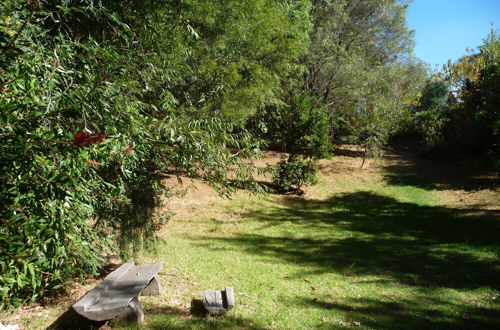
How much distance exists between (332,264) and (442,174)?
15006mm

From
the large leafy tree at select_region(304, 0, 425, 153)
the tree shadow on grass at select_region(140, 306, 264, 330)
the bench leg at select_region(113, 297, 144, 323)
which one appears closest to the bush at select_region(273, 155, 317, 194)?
the large leafy tree at select_region(304, 0, 425, 153)

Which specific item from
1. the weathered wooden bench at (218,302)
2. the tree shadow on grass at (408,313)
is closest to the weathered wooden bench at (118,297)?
the weathered wooden bench at (218,302)

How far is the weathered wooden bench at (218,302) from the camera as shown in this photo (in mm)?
5035

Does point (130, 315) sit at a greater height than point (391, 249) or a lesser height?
greater

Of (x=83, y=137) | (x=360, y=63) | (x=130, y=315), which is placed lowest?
(x=130, y=315)

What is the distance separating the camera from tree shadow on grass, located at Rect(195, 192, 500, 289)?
24.9 ft

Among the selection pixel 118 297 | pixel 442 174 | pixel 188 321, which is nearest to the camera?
pixel 118 297

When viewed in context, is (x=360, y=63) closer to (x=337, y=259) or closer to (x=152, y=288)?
(x=337, y=259)

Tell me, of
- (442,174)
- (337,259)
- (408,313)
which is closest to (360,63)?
(442,174)

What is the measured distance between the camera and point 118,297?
4.55 metres

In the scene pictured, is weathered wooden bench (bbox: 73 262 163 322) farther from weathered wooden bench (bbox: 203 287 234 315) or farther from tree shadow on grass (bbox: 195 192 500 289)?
tree shadow on grass (bbox: 195 192 500 289)

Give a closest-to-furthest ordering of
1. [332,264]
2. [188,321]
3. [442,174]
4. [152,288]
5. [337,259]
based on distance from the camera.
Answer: [188,321]
[152,288]
[332,264]
[337,259]
[442,174]

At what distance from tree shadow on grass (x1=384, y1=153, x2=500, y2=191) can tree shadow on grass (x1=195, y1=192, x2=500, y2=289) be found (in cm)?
432

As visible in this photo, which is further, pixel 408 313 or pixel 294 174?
pixel 294 174
